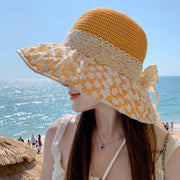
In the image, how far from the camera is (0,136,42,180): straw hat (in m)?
4.42

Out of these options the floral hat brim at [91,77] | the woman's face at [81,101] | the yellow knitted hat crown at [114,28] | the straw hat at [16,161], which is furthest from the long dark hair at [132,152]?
the straw hat at [16,161]

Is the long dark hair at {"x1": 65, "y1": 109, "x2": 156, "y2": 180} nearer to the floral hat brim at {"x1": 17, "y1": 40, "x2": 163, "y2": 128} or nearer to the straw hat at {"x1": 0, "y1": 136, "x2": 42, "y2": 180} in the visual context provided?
the floral hat brim at {"x1": 17, "y1": 40, "x2": 163, "y2": 128}

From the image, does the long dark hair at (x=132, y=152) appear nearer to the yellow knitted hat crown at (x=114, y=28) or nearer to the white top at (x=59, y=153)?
the white top at (x=59, y=153)

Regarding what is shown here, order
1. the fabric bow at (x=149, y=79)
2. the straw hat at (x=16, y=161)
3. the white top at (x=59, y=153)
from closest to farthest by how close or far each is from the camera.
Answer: the white top at (x=59, y=153), the fabric bow at (x=149, y=79), the straw hat at (x=16, y=161)

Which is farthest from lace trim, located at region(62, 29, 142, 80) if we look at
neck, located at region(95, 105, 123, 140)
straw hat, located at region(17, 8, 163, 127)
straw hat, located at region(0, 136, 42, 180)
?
straw hat, located at region(0, 136, 42, 180)

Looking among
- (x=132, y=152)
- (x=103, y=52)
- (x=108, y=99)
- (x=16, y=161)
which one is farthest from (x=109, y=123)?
(x=16, y=161)

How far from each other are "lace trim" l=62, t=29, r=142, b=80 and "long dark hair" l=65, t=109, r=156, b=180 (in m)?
0.30

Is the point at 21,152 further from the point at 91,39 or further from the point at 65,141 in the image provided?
the point at 91,39

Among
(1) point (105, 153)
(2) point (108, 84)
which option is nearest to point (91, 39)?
(2) point (108, 84)

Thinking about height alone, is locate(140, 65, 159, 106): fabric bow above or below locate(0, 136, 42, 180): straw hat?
above

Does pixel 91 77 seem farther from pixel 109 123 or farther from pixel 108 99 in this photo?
pixel 109 123

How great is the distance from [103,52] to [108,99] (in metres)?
0.23

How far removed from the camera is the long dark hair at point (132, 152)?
1.05 m

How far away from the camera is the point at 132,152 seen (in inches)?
42.4
